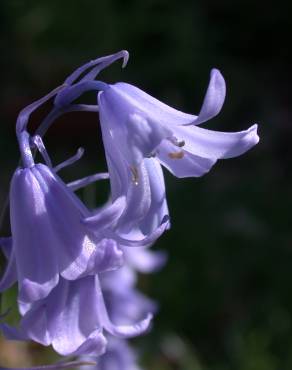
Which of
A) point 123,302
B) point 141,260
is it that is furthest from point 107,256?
point 141,260

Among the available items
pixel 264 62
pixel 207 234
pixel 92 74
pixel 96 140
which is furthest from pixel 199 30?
pixel 92 74

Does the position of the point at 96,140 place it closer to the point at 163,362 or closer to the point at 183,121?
the point at 163,362

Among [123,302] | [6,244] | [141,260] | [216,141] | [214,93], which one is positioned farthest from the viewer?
[141,260]

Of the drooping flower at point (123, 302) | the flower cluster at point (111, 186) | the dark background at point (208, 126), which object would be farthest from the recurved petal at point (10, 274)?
the dark background at point (208, 126)

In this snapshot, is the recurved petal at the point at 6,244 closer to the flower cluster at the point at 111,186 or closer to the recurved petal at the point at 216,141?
the flower cluster at the point at 111,186

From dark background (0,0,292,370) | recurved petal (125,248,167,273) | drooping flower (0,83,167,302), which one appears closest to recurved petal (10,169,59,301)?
drooping flower (0,83,167,302)

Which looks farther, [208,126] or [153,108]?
[208,126]

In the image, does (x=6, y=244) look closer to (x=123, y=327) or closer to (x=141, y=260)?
(x=123, y=327)
